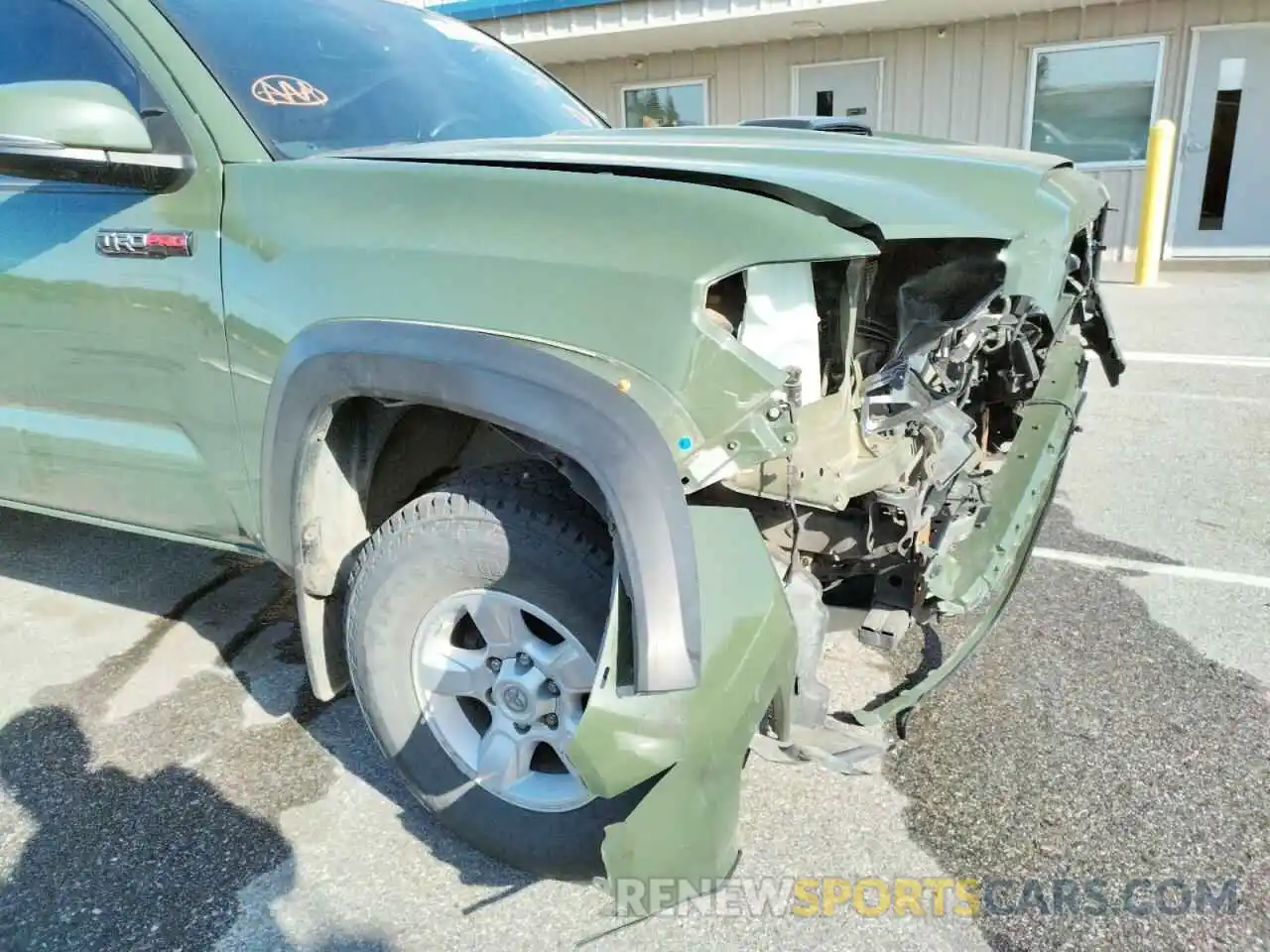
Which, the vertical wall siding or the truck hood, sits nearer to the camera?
the truck hood

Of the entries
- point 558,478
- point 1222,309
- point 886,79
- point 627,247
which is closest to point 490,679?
point 558,478

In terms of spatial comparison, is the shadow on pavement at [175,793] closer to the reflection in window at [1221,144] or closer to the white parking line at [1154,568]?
the white parking line at [1154,568]

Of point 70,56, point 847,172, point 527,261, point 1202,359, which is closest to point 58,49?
point 70,56

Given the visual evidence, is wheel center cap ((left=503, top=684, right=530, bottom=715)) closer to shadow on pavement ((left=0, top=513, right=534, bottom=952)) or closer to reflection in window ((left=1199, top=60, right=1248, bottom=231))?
shadow on pavement ((left=0, top=513, right=534, bottom=952))

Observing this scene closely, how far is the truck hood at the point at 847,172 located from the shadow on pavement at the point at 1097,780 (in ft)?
4.43

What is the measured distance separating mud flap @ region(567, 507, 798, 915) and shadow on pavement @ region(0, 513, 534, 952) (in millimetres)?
632

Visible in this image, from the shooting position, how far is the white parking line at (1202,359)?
21.1 feet

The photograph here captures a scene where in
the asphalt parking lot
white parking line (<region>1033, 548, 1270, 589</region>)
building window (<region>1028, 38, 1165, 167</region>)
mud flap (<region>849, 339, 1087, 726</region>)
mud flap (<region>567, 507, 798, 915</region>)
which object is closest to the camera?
mud flap (<region>567, 507, 798, 915</region>)

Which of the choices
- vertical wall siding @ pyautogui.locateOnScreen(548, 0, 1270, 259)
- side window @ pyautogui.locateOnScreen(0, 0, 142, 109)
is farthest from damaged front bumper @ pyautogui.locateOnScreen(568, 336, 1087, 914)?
vertical wall siding @ pyautogui.locateOnScreen(548, 0, 1270, 259)

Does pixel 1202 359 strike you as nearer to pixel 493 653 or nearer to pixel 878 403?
pixel 878 403

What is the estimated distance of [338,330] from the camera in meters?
2.00

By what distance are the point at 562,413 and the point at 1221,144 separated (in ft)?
37.8

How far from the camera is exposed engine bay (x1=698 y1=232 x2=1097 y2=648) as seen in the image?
192 centimetres

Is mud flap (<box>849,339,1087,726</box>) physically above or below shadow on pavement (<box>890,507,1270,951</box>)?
above
